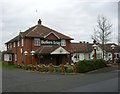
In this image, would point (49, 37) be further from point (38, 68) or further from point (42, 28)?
point (38, 68)

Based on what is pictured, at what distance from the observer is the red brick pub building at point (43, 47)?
4479cm

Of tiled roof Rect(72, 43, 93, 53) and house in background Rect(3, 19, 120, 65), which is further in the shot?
tiled roof Rect(72, 43, 93, 53)

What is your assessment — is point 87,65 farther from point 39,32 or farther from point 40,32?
point 40,32

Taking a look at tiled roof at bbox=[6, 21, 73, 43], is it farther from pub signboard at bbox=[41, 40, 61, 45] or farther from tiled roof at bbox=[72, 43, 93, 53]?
tiled roof at bbox=[72, 43, 93, 53]

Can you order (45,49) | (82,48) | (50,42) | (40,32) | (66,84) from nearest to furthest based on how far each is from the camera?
(66,84) < (45,49) < (50,42) < (40,32) < (82,48)

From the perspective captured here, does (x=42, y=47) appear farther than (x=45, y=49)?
Yes

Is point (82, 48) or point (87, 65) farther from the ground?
point (82, 48)

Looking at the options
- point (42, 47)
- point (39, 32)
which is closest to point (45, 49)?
point (42, 47)

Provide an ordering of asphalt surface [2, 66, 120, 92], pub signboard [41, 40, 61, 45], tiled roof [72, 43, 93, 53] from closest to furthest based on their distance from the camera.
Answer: asphalt surface [2, 66, 120, 92], pub signboard [41, 40, 61, 45], tiled roof [72, 43, 93, 53]

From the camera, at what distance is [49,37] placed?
48.1 metres

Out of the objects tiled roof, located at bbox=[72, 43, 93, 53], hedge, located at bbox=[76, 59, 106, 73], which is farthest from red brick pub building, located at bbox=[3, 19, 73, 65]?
hedge, located at bbox=[76, 59, 106, 73]

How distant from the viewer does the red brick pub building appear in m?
44.8

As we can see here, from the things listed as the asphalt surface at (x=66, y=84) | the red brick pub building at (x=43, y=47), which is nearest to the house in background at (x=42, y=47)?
the red brick pub building at (x=43, y=47)

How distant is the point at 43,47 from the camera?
150ft
